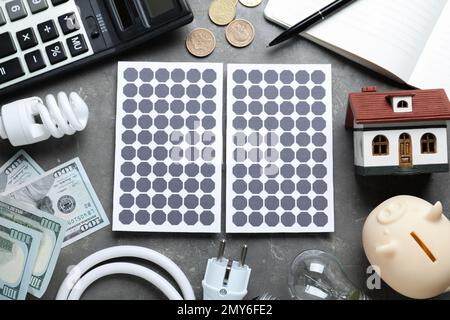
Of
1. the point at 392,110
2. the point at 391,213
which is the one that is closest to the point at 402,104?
the point at 392,110

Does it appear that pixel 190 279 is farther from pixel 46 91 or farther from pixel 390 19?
pixel 390 19

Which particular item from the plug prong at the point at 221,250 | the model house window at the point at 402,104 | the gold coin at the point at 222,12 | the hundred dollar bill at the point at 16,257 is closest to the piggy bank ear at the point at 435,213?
the model house window at the point at 402,104

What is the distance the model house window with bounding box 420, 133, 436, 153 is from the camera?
654 millimetres

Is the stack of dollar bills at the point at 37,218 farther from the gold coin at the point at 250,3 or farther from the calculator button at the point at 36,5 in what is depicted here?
the gold coin at the point at 250,3

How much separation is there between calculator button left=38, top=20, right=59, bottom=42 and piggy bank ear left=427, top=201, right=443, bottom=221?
18.0 inches

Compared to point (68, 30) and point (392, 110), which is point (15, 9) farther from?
point (392, 110)

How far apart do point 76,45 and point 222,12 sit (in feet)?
0.59

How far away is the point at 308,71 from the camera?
2.38 ft

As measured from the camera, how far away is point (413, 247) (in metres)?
0.61

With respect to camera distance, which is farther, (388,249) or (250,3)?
(250,3)

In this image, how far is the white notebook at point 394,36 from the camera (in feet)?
2.31

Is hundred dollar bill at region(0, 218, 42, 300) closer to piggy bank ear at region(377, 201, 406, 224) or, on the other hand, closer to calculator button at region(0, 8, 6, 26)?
calculator button at region(0, 8, 6, 26)

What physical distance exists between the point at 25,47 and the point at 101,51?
8 centimetres

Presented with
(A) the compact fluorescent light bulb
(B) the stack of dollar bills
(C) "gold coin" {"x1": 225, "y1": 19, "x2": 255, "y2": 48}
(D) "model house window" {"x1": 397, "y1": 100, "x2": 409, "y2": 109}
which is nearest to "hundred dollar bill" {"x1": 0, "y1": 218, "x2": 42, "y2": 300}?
(B) the stack of dollar bills
